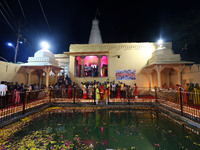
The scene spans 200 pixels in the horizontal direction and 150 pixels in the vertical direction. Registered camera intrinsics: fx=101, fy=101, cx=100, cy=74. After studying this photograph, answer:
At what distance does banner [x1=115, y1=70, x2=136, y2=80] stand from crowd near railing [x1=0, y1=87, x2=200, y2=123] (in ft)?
9.26

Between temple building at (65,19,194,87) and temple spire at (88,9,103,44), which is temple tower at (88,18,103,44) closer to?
temple spire at (88,9,103,44)

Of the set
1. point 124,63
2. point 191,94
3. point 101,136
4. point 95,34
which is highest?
point 95,34

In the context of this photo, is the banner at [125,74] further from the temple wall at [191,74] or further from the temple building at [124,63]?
the temple wall at [191,74]

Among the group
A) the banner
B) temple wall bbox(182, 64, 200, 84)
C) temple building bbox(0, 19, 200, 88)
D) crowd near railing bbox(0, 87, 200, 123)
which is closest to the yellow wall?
temple building bbox(0, 19, 200, 88)

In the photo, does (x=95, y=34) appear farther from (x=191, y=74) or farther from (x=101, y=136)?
(x=101, y=136)

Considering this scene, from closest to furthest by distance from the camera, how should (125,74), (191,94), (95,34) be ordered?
(191,94) → (125,74) → (95,34)

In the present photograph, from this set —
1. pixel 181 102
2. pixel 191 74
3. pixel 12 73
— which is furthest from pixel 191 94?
pixel 12 73

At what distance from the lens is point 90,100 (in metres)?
9.45

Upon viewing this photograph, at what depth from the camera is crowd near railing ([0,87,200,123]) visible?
17.3 ft

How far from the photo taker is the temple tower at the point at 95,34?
1934 centimetres

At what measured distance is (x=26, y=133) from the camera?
4.14 meters

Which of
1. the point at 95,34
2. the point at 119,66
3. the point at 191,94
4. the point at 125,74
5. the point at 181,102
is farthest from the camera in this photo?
the point at 95,34

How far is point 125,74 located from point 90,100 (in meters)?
6.77

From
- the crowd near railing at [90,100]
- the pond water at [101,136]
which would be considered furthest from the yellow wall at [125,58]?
the pond water at [101,136]
